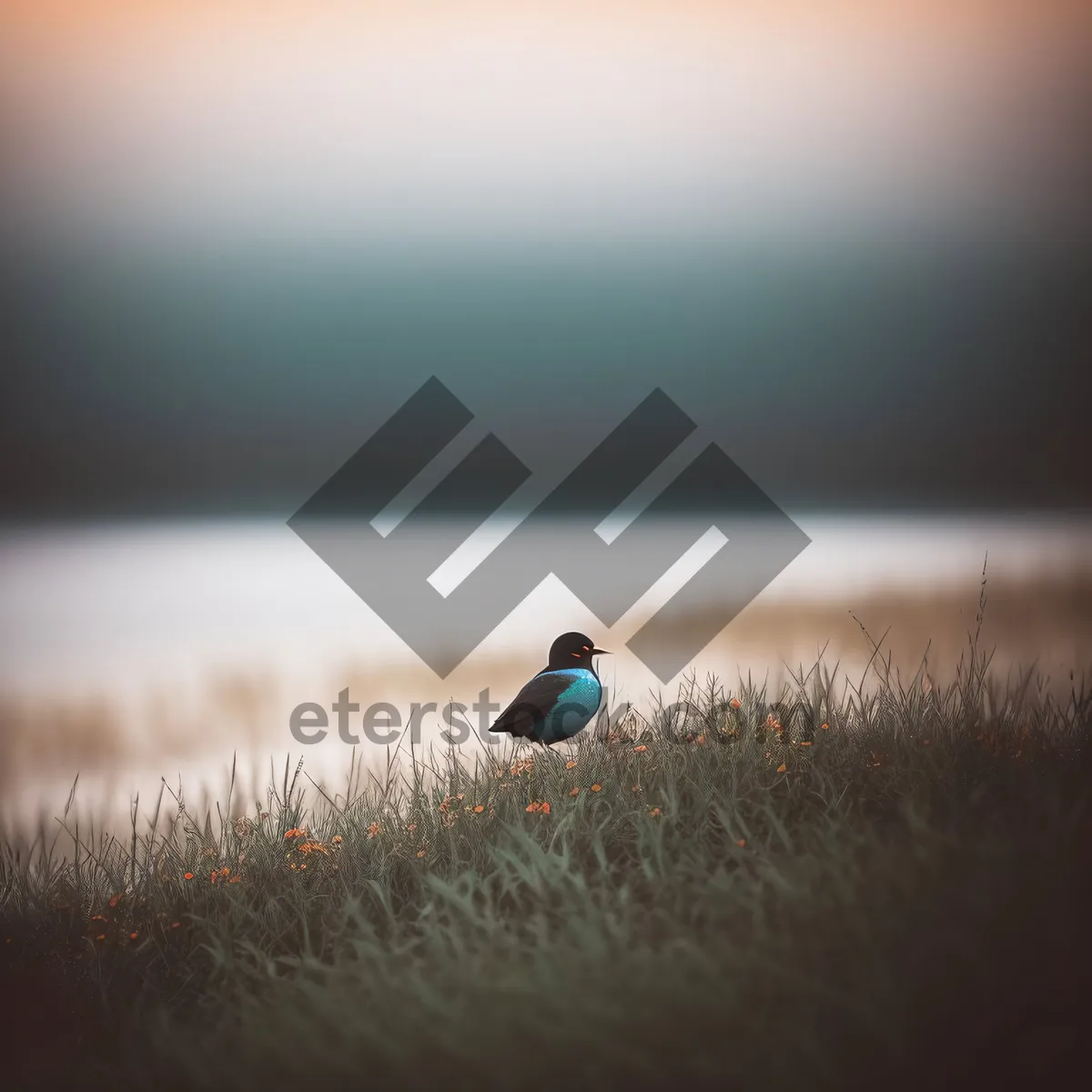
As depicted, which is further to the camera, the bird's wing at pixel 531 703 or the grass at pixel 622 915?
the bird's wing at pixel 531 703

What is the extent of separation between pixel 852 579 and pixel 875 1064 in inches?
88.5

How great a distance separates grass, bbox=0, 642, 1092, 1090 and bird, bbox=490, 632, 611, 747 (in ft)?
0.80

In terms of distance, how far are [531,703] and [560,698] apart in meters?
0.13

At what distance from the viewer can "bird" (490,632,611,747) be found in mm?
3320

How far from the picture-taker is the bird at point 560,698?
3.32 metres

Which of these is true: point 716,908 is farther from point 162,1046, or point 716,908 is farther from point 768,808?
point 162,1046

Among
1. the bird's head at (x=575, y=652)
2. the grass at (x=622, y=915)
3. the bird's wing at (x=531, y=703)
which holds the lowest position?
the grass at (x=622, y=915)

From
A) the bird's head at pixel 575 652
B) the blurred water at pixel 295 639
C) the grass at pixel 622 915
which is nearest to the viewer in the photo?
the grass at pixel 622 915

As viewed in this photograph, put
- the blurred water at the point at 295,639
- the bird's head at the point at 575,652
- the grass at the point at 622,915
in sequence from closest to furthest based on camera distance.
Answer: the grass at the point at 622,915
the blurred water at the point at 295,639
the bird's head at the point at 575,652

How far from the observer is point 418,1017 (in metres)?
1.86

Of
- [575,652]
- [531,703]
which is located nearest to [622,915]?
[531,703]

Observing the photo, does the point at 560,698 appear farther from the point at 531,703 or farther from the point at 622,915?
the point at 622,915

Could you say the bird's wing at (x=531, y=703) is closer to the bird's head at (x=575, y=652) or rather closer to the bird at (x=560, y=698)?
the bird at (x=560, y=698)

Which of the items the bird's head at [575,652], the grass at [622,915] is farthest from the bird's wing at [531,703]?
the grass at [622,915]
